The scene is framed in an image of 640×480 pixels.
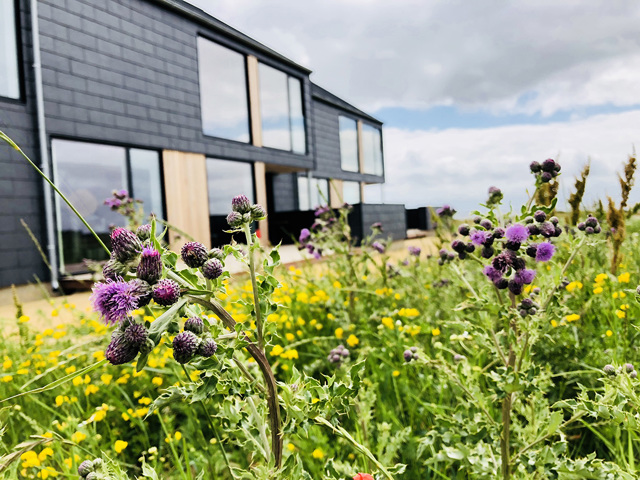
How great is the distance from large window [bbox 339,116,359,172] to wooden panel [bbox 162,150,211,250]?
1011 centimetres

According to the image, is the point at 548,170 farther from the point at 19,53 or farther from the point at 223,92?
the point at 223,92

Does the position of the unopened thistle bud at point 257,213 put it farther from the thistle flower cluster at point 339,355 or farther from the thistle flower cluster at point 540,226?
the thistle flower cluster at point 339,355

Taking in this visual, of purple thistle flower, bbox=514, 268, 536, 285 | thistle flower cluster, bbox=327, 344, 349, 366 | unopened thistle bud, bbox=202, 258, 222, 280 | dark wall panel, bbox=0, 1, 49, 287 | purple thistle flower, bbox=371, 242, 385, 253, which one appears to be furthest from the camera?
dark wall panel, bbox=0, 1, 49, 287

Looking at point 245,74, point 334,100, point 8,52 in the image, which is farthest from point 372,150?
point 8,52

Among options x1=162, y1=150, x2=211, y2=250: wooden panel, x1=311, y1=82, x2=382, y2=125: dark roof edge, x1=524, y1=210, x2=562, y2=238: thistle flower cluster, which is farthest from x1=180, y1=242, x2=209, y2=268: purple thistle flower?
x1=311, y1=82, x2=382, y2=125: dark roof edge

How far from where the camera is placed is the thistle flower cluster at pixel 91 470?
0.86 m

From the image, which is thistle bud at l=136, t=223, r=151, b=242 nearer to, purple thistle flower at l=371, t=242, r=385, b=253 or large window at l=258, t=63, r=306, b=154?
purple thistle flower at l=371, t=242, r=385, b=253

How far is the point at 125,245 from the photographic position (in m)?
0.79

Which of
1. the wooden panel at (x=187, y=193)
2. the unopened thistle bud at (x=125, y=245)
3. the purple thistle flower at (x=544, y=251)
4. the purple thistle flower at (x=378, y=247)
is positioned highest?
the wooden panel at (x=187, y=193)

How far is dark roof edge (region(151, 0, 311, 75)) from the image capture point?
1084cm

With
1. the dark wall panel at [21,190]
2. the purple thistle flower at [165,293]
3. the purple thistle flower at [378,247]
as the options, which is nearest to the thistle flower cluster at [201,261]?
the purple thistle flower at [165,293]

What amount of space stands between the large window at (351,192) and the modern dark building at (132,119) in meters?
5.26

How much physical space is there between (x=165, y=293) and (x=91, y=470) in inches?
18.3

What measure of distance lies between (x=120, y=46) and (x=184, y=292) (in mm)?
10761
